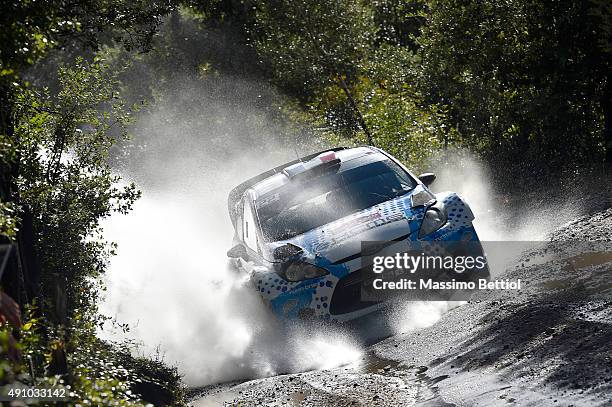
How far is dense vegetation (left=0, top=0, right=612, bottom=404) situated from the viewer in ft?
25.6

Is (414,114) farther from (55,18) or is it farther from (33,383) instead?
(33,383)

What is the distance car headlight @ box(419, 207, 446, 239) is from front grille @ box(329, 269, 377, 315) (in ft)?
2.70

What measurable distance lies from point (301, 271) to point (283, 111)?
63.1 feet

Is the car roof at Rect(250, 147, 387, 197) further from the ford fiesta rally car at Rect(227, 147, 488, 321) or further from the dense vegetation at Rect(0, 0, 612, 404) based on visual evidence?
the dense vegetation at Rect(0, 0, 612, 404)

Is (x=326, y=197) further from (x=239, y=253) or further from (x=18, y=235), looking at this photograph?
(x=18, y=235)

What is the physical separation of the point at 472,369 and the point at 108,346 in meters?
3.80

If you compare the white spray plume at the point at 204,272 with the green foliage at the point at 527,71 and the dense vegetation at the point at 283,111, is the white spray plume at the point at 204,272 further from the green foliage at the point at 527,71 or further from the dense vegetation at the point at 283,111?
the green foliage at the point at 527,71

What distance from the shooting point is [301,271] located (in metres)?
10.1

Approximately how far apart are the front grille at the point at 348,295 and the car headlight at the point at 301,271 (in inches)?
8.5

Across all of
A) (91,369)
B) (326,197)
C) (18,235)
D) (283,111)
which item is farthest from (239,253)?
(283,111)

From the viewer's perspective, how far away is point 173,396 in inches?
379

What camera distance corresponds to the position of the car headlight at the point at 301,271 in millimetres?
10000

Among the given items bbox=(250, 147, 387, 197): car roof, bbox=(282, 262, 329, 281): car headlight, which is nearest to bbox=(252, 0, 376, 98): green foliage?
bbox=(250, 147, 387, 197): car roof

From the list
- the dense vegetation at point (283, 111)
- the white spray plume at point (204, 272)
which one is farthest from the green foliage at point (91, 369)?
the white spray plume at point (204, 272)
